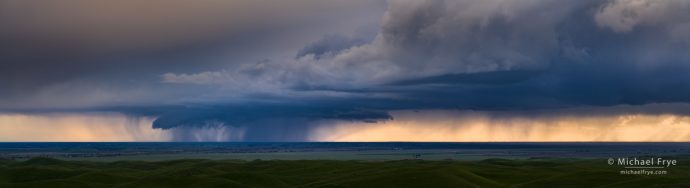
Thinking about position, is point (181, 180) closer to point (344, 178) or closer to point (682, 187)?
point (344, 178)

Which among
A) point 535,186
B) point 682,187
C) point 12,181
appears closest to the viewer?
point 682,187

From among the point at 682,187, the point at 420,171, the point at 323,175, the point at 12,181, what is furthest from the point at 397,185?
the point at 12,181

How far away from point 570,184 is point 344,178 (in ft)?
97.6

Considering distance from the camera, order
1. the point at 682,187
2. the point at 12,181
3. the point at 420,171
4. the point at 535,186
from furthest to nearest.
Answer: the point at 12,181 < the point at 420,171 < the point at 535,186 < the point at 682,187

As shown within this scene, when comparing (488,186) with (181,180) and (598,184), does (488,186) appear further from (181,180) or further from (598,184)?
(181,180)

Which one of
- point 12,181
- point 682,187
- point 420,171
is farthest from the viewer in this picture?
point 12,181

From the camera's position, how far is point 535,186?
84.2 metres

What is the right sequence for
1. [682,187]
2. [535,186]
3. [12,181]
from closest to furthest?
[682,187]
[535,186]
[12,181]

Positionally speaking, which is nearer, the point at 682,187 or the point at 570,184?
the point at 682,187

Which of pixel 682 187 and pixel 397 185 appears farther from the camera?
pixel 397 185

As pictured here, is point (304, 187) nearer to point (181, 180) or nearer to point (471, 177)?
point (181, 180)

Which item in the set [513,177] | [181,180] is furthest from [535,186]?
[181,180]

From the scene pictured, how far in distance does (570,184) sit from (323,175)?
38168 millimetres

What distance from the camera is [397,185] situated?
84438 mm
